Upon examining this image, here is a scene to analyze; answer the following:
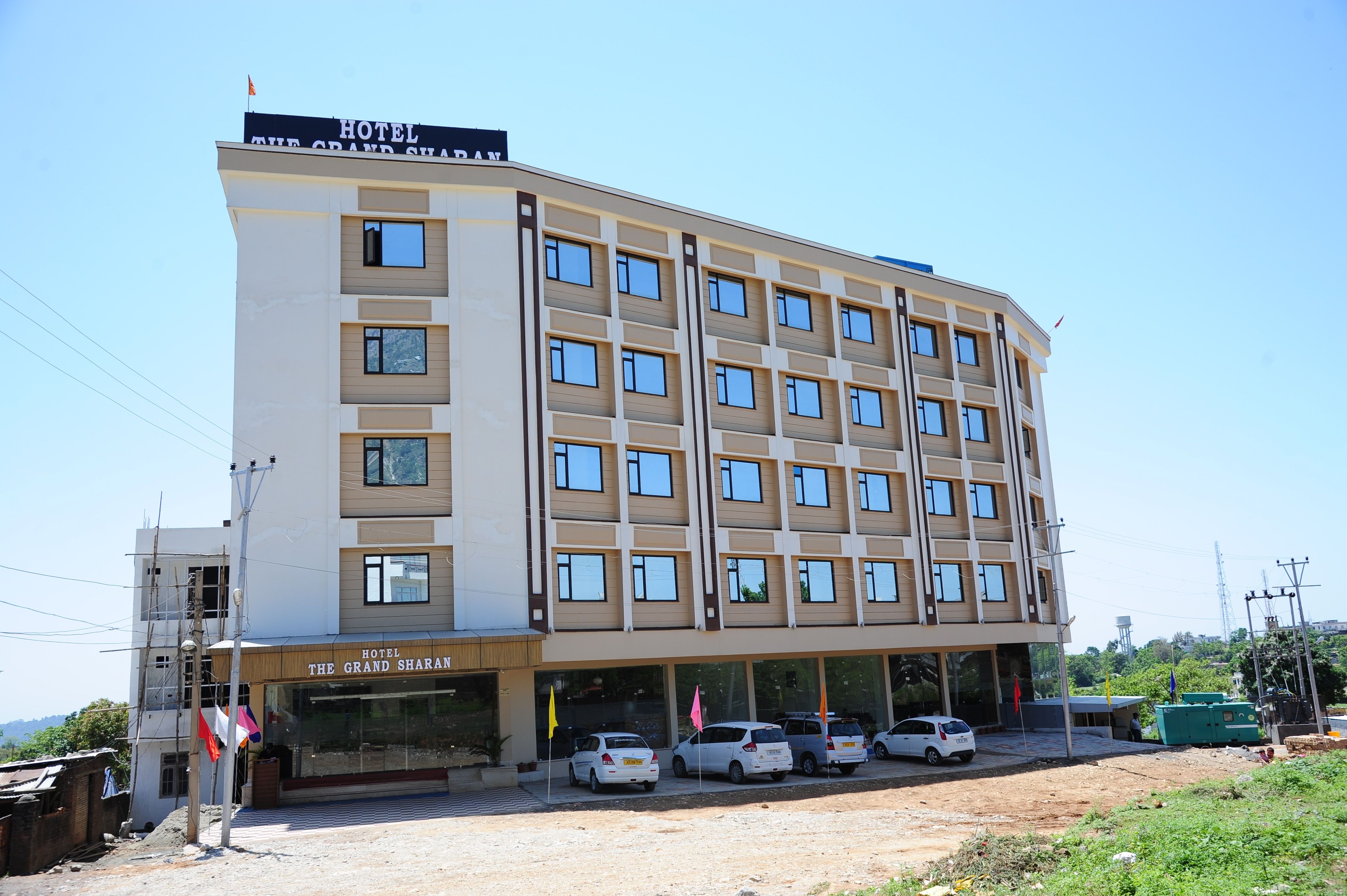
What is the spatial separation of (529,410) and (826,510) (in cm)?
1305

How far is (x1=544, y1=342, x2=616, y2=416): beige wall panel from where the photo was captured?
108 ft

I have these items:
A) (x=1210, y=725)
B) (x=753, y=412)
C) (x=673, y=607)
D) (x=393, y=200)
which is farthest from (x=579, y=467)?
(x=1210, y=725)

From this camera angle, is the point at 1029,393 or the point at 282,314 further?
the point at 1029,393

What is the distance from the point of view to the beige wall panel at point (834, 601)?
37.1m

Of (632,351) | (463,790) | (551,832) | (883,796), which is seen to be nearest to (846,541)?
(632,351)

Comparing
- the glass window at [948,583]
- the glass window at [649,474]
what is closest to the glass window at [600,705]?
the glass window at [649,474]

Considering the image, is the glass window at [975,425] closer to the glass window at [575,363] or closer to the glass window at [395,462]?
the glass window at [575,363]

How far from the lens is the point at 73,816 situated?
24.6 meters

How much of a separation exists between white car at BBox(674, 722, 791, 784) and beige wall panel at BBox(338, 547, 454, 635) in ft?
26.9

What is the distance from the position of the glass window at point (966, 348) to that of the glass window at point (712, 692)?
57.7ft

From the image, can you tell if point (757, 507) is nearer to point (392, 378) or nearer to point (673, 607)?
point (673, 607)

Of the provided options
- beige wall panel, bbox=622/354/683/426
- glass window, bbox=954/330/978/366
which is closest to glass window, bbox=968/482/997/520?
glass window, bbox=954/330/978/366

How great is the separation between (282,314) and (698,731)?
684 inches

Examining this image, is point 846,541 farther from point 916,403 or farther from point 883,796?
point 883,796
